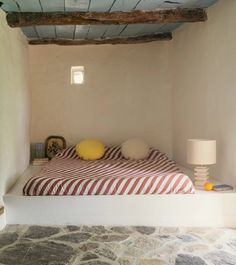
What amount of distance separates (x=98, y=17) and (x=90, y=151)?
6.27 feet

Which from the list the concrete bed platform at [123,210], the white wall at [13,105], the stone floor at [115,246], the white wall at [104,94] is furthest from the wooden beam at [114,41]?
the stone floor at [115,246]

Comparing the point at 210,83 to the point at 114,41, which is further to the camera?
the point at 114,41

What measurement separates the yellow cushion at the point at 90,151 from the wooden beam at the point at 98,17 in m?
1.82

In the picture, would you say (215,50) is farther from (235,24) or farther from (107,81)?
(107,81)

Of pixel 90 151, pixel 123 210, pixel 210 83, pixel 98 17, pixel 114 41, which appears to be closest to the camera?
pixel 123 210

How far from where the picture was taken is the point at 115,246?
9.52ft

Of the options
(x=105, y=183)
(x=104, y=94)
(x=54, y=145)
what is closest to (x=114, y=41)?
(x=104, y=94)

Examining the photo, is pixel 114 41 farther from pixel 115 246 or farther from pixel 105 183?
pixel 115 246

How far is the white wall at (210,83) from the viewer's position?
3643 millimetres

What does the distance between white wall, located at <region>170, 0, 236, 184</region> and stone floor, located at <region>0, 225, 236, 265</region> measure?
2.96 ft

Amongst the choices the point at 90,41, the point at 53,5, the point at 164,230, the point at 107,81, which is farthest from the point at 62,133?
the point at 164,230

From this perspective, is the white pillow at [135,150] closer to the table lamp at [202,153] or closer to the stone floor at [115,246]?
the table lamp at [202,153]

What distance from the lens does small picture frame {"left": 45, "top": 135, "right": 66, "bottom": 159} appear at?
5.62 m

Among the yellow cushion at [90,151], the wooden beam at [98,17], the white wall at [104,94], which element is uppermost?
the wooden beam at [98,17]
